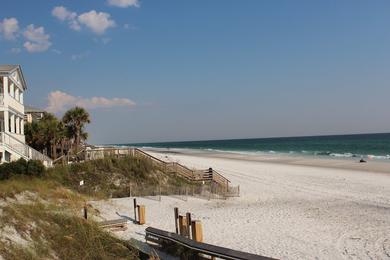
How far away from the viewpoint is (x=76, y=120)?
1571 inches

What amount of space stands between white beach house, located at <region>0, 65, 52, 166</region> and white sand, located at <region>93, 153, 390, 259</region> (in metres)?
8.45

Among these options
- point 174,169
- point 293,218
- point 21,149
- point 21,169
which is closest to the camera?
point 293,218

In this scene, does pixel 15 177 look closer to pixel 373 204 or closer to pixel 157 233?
pixel 157 233

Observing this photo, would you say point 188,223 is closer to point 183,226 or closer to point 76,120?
point 183,226

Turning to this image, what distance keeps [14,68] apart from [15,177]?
40.5 ft

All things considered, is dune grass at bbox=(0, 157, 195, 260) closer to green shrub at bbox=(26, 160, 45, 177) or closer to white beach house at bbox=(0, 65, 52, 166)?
green shrub at bbox=(26, 160, 45, 177)

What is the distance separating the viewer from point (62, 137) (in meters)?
39.1

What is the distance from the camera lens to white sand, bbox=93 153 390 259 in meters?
14.1

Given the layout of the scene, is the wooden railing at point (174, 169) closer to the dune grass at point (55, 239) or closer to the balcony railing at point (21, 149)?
the balcony railing at point (21, 149)

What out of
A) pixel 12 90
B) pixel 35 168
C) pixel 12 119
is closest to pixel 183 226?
pixel 35 168

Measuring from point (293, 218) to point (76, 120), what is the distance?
2624 cm

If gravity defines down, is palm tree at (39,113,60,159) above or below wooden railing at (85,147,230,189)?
above

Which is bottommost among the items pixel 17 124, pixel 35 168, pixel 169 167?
pixel 169 167

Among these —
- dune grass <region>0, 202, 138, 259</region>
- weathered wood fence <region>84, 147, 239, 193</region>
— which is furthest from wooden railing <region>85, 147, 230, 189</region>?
dune grass <region>0, 202, 138, 259</region>
